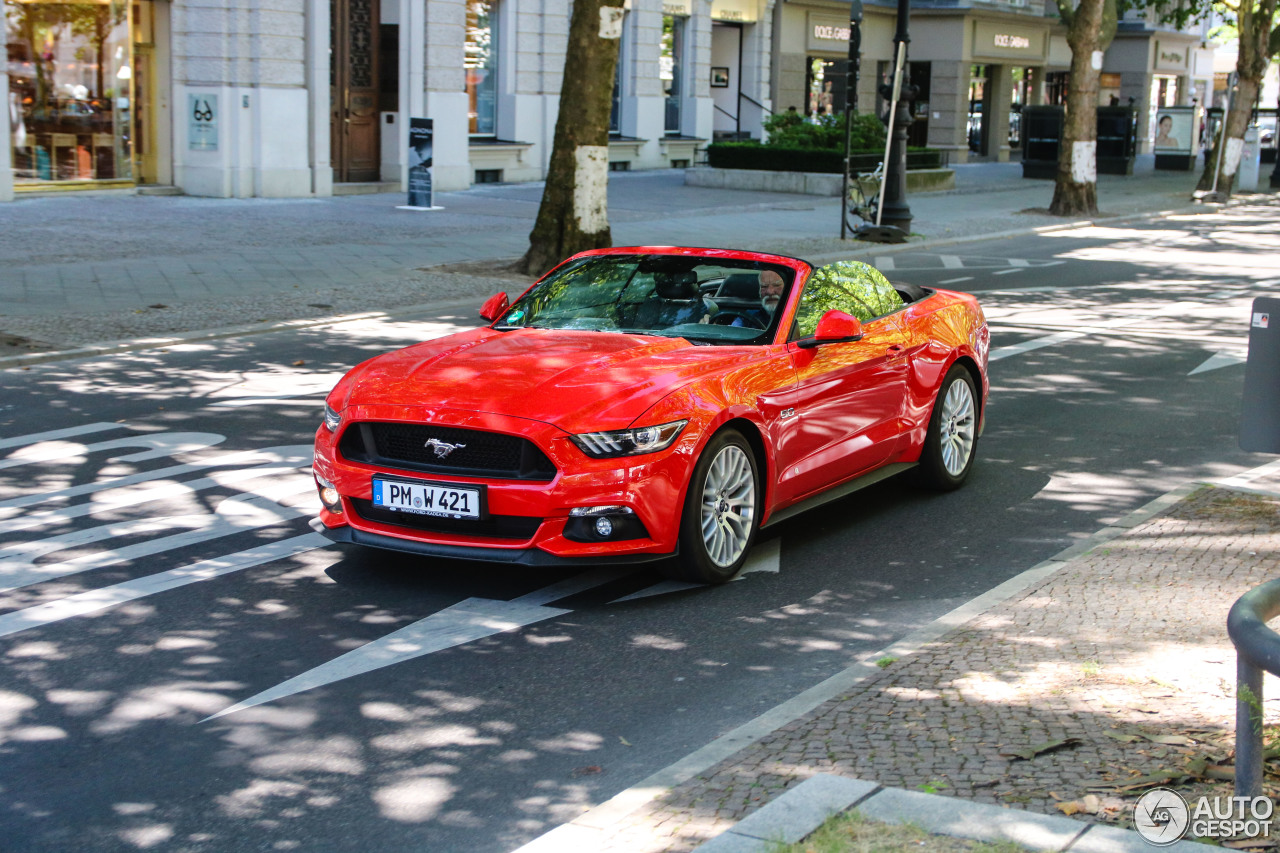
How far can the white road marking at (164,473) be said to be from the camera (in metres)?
7.68

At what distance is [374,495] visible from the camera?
20.4ft

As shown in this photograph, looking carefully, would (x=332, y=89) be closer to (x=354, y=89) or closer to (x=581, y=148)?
(x=354, y=89)

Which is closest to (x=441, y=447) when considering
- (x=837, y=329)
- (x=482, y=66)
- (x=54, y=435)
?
(x=837, y=329)

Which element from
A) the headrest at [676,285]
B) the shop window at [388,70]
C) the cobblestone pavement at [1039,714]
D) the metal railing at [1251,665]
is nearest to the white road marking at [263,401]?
the headrest at [676,285]

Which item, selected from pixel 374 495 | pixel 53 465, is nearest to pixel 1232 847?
pixel 374 495

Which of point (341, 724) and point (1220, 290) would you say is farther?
point (1220, 290)

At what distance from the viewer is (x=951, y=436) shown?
8.34 metres

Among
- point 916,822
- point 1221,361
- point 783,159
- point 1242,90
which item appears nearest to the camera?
point 916,822

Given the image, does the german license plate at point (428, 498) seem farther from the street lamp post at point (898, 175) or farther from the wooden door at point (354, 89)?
the wooden door at point (354, 89)

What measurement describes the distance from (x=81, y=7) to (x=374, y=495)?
22283 mm

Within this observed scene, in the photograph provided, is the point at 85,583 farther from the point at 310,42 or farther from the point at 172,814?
the point at 310,42

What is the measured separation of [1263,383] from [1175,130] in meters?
44.4

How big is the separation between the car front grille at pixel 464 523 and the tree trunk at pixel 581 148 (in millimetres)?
11701

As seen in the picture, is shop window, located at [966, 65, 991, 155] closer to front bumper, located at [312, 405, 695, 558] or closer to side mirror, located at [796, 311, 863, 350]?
side mirror, located at [796, 311, 863, 350]
